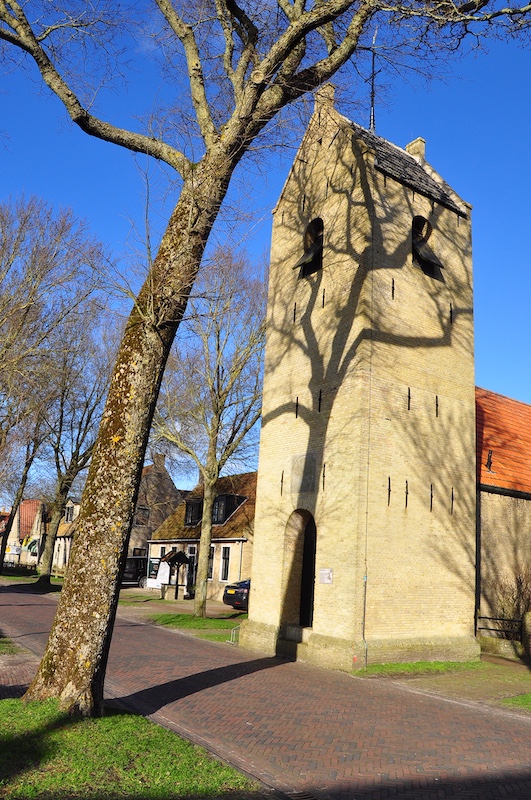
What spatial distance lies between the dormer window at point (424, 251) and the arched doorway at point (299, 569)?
7.21m

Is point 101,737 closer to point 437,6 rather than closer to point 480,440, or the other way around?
point 437,6

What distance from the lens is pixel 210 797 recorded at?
549cm

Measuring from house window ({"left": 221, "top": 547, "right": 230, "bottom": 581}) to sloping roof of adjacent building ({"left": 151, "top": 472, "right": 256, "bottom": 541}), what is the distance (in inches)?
28.8

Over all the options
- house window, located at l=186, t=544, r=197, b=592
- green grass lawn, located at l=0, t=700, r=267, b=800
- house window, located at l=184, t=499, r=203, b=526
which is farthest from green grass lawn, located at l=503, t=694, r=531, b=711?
house window, located at l=184, t=499, r=203, b=526

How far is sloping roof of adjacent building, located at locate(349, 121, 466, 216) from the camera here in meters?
16.3

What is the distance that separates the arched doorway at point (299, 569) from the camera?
50.5ft

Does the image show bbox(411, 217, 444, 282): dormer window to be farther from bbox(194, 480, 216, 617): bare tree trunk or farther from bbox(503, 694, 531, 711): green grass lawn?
bbox(194, 480, 216, 617): bare tree trunk

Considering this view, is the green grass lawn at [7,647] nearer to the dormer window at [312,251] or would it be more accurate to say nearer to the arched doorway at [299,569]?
the arched doorway at [299,569]

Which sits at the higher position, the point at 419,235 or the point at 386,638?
the point at 419,235

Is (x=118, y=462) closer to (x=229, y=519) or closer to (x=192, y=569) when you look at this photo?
(x=229, y=519)

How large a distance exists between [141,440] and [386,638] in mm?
8328

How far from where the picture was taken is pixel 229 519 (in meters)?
33.2

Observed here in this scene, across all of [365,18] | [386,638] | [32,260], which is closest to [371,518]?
[386,638]

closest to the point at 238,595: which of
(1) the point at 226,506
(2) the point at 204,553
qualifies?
(2) the point at 204,553
